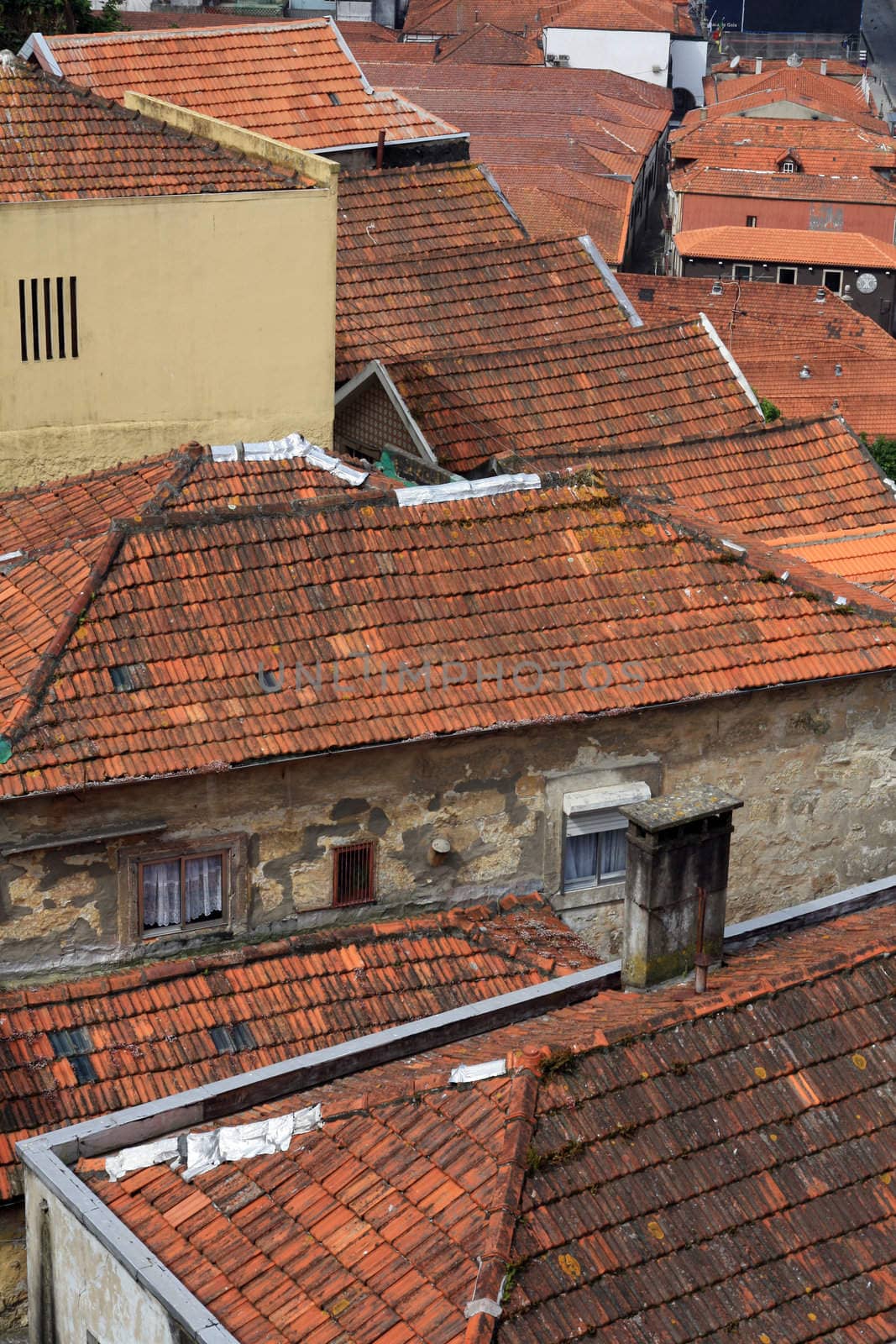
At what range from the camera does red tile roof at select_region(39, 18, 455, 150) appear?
24.7 meters

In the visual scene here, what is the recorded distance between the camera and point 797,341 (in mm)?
46781

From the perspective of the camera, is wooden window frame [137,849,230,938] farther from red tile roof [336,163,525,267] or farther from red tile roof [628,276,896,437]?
red tile roof [628,276,896,437]

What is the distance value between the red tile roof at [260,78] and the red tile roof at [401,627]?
10210 millimetres

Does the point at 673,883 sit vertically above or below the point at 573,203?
above

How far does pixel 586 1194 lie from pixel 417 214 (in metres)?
16.3

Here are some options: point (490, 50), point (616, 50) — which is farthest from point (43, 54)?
point (616, 50)

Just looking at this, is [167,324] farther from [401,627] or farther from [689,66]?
[689,66]

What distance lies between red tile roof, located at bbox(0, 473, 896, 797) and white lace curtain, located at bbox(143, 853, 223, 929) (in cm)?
97

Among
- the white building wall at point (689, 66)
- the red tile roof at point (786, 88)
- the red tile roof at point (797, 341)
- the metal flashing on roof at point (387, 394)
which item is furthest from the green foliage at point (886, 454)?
the white building wall at point (689, 66)

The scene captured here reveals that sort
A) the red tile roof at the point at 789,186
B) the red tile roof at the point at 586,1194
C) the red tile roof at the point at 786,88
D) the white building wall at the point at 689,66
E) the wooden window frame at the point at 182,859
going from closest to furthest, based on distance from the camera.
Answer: the red tile roof at the point at 586,1194, the wooden window frame at the point at 182,859, the red tile roof at the point at 789,186, the red tile roof at the point at 786,88, the white building wall at the point at 689,66

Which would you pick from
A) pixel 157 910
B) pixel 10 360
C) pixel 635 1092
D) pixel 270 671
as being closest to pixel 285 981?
pixel 157 910

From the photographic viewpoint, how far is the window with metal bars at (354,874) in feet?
50.7

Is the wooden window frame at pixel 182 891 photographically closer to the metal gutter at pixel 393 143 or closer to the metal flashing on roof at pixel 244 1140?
the metal flashing on roof at pixel 244 1140

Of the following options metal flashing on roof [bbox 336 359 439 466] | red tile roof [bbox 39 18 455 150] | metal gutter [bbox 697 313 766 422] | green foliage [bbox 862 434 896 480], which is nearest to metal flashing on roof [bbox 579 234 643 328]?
metal gutter [bbox 697 313 766 422]
